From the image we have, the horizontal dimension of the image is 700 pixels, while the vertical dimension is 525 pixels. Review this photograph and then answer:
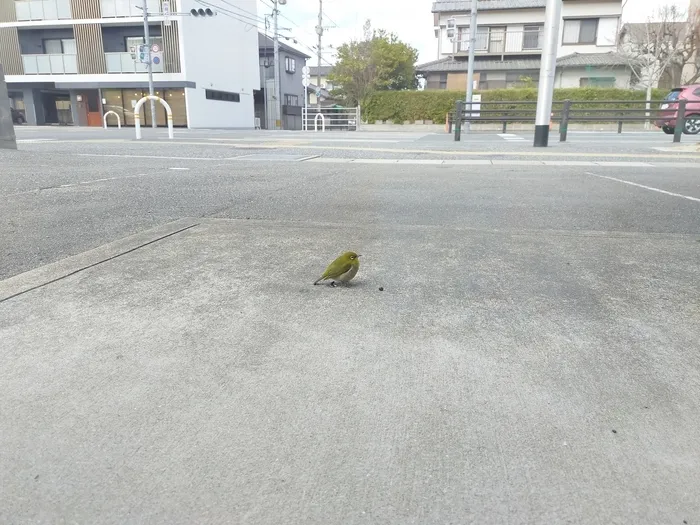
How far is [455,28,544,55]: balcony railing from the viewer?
37.8 meters

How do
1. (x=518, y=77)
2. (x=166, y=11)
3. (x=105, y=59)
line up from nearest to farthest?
1. (x=166, y=11)
2. (x=105, y=59)
3. (x=518, y=77)

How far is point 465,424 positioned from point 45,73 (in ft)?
122

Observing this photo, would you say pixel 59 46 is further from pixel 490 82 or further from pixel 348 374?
pixel 348 374

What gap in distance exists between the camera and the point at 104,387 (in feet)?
6.21

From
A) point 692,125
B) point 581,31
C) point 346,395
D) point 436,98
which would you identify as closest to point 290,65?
point 436,98

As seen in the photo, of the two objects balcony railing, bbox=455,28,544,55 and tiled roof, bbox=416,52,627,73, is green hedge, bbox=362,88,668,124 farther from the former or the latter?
balcony railing, bbox=455,28,544,55

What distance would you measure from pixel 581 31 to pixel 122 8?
99.5ft

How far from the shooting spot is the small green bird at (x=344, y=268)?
2.85m

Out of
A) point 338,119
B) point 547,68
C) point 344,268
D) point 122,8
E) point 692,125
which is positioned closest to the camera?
point 344,268

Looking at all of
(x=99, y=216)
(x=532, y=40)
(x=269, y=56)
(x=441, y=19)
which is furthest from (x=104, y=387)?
(x=269, y=56)

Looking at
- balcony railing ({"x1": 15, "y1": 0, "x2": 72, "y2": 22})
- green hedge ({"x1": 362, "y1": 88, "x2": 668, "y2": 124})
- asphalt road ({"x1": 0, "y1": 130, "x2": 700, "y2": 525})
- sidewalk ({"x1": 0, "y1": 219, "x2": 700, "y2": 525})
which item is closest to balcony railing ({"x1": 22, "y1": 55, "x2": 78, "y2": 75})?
balcony railing ({"x1": 15, "y1": 0, "x2": 72, "y2": 22})

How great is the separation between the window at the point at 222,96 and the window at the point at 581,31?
23.6 meters

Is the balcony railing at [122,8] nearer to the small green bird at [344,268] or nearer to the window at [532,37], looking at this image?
the window at [532,37]

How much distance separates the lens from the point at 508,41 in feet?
124
